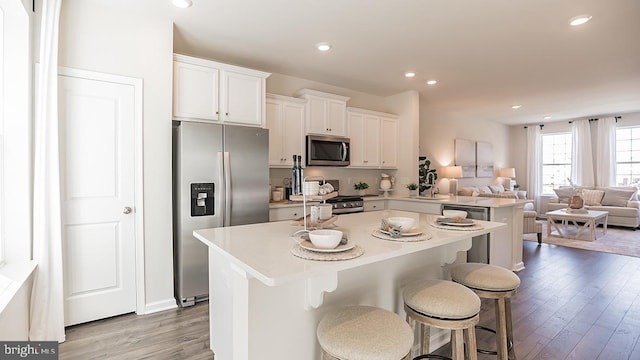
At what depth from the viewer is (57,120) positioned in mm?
2271

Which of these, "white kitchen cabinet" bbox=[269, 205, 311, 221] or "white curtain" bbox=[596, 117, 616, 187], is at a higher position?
"white curtain" bbox=[596, 117, 616, 187]

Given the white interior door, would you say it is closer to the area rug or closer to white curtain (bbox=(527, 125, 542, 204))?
the area rug

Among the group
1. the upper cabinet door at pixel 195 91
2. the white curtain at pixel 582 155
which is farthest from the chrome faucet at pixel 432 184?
the white curtain at pixel 582 155

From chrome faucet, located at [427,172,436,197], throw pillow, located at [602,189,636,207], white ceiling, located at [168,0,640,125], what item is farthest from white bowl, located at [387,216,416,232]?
throw pillow, located at [602,189,636,207]

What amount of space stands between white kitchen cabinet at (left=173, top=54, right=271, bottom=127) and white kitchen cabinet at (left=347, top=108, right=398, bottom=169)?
1654 mm

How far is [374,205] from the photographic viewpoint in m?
4.68

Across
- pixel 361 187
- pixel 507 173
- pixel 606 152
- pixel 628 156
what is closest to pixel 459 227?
pixel 361 187

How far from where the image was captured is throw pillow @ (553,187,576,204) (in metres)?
7.82

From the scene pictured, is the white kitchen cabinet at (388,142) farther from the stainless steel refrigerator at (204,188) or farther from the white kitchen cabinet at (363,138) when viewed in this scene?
the stainless steel refrigerator at (204,188)

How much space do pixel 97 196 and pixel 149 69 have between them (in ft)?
3.75

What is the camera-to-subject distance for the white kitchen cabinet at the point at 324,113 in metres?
4.21

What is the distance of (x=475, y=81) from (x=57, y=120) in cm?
482

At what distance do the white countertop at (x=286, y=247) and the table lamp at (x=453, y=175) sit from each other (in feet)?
15.0

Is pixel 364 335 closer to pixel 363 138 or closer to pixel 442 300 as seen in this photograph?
pixel 442 300
